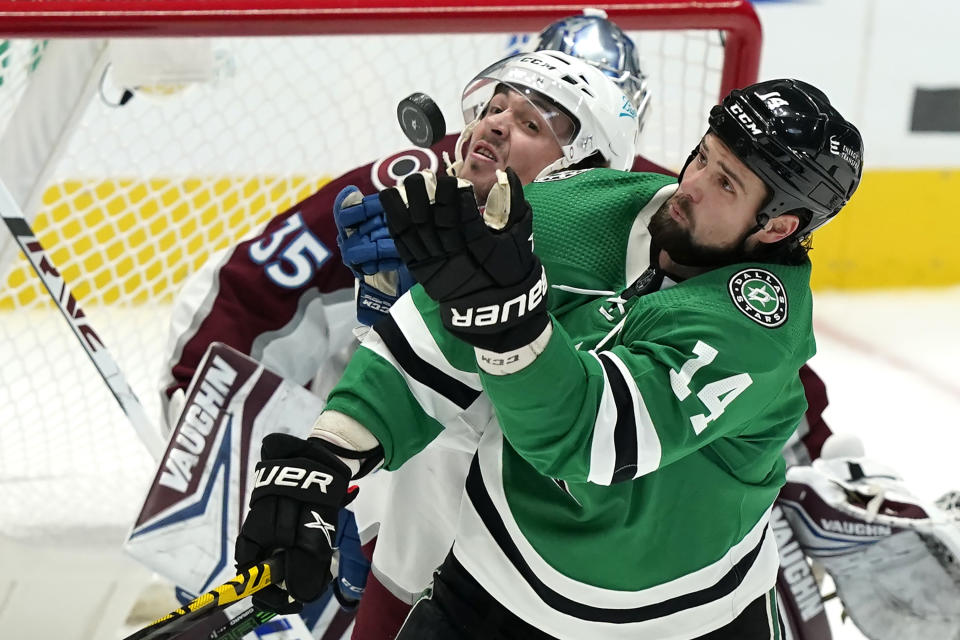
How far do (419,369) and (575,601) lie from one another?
11.6 inches

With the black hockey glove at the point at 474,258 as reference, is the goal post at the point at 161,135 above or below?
below

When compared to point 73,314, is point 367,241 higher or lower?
higher

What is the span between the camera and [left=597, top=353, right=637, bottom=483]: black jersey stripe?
38.0 inches

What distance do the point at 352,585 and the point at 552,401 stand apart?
0.94 m

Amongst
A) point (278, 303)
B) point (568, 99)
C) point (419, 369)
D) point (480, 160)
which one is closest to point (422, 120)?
point (480, 160)

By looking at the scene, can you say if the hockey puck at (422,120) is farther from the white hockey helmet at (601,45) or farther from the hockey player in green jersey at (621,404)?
the white hockey helmet at (601,45)

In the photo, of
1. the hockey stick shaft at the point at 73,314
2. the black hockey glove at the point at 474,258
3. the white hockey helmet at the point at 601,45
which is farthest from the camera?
the white hockey helmet at the point at 601,45

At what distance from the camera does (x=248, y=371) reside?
72.3 inches

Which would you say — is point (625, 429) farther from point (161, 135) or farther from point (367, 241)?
point (161, 135)

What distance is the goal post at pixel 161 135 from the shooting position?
201cm

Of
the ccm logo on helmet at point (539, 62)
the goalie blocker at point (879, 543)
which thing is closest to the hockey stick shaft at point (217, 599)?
the ccm logo on helmet at point (539, 62)

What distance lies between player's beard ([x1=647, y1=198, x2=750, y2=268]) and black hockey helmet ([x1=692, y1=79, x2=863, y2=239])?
0.04 meters

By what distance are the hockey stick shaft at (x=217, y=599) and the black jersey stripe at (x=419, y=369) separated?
0.23m

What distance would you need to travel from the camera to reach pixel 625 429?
97 cm
